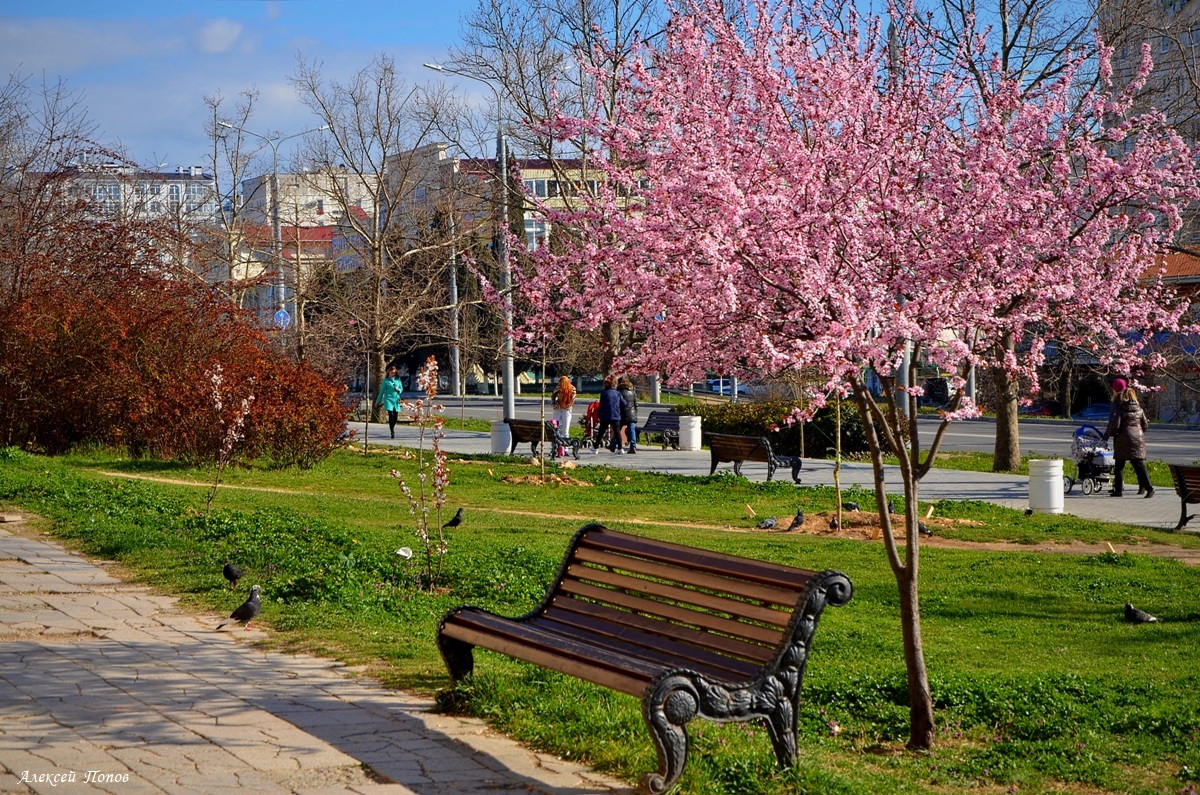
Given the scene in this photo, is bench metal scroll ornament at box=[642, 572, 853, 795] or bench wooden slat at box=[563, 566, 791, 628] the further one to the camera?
bench wooden slat at box=[563, 566, 791, 628]

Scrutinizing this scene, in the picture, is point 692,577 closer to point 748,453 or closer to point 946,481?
point 748,453

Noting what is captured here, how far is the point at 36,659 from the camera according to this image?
6.35 meters

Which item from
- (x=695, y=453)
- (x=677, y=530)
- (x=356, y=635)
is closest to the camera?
(x=356, y=635)

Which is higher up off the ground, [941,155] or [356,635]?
[941,155]

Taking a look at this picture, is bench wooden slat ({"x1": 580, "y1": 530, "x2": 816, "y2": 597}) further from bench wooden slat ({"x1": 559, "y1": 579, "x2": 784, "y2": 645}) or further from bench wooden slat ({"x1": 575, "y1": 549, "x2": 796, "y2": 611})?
bench wooden slat ({"x1": 559, "y1": 579, "x2": 784, "y2": 645})

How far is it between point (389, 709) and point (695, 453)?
65.6 ft

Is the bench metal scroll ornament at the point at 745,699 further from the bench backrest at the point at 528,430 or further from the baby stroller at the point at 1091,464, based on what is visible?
the bench backrest at the point at 528,430

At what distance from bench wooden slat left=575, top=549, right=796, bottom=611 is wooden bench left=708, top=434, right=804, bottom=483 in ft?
41.5

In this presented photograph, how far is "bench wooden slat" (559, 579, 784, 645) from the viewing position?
5.00 m

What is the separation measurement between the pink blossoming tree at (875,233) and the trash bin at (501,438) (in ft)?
56.6

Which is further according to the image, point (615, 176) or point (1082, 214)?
point (615, 176)

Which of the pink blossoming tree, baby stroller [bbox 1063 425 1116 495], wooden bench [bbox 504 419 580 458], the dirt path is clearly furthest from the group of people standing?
the pink blossoming tree

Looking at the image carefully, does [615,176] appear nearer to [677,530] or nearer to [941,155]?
[941,155]

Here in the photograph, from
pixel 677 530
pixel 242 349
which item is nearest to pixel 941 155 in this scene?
pixel 677 530
